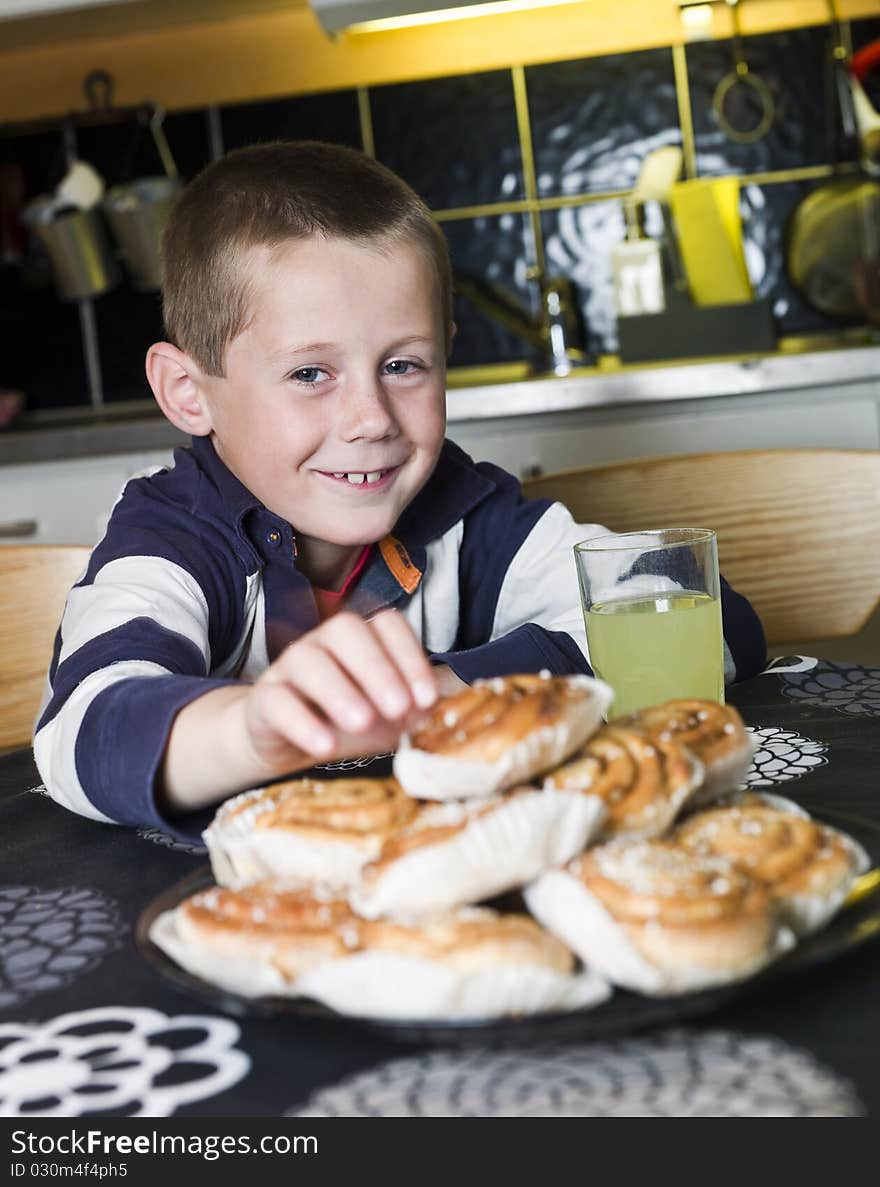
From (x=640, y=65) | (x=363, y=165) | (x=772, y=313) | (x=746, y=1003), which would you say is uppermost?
(x=640, y=65)

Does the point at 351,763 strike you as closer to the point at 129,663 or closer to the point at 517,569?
the point at 129,663

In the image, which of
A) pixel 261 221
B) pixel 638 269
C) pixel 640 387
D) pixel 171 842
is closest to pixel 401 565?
pixel 261 221

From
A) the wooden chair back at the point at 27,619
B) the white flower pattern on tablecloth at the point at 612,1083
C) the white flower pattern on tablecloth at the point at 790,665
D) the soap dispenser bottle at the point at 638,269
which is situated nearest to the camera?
the white flower pattern on tablecloth at the point at 612,1083

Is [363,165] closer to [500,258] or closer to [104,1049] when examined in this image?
[104,1049]

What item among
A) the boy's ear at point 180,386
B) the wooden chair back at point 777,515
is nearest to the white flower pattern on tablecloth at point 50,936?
the boy's ear at point 180,386

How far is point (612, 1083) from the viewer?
39cm

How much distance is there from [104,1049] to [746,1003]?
0.20 m

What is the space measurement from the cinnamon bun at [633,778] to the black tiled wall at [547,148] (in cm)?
220

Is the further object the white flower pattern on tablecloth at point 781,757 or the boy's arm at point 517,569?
the boy's arm at point 517,569

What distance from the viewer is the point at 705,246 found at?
2.34m

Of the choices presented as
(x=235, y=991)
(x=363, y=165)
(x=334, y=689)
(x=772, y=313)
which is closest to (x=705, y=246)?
(x=772, y=313)

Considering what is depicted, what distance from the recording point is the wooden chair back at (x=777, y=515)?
4.47ft

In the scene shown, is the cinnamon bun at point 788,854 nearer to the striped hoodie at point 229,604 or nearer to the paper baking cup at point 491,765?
the paper baking cup at point 491,765

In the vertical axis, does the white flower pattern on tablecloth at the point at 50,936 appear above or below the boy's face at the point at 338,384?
below
